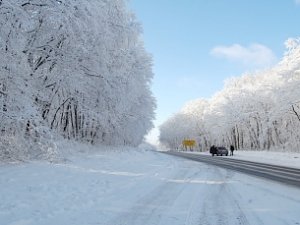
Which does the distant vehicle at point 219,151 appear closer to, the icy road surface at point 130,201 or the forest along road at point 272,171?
the forest along road at point 272,171

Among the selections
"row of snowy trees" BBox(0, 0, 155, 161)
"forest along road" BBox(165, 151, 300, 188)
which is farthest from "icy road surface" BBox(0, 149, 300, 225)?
"forest along road" BBox(165, 151, 300, 188)

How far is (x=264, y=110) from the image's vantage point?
3135 inches

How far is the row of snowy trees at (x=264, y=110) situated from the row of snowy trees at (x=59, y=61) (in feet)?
102

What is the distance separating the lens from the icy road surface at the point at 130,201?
869cm

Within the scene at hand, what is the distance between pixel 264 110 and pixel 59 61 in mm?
65413

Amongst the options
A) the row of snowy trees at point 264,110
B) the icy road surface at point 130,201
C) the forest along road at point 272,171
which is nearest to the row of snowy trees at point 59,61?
the icy road surface at point 130,201

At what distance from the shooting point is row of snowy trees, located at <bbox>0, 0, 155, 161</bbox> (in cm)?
1534

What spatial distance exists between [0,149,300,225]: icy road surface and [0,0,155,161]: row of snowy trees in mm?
2459

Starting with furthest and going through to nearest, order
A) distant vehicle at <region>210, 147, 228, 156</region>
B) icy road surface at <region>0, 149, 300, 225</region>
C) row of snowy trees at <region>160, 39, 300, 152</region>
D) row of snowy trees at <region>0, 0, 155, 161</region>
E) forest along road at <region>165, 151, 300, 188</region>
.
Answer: distant vehicle at <region>210, 147, 228, 156</region> → row of snowy trees at <region>160, 39, 300, 152</region> → forest along road at <region>165, 151, 300, 188</region> → row of snowy trees at <region>0, 0, 155, 161</region> → icy road surface at <region>0, 149, 300, 225</region>

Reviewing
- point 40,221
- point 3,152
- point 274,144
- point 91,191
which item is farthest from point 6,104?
point 274,144

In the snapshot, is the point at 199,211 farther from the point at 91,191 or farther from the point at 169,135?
the point at 169,135

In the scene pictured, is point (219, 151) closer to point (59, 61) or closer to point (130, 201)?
point (59, 61)

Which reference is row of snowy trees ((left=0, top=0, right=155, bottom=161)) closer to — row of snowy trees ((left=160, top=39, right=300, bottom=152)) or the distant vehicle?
row of snowy trees ((left=160, top=39, right=300, bottom=152))

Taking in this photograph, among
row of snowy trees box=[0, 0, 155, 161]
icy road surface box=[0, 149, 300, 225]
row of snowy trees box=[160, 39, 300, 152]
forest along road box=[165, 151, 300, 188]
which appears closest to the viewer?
icy road surface box=[0, 149, 300, 225]
